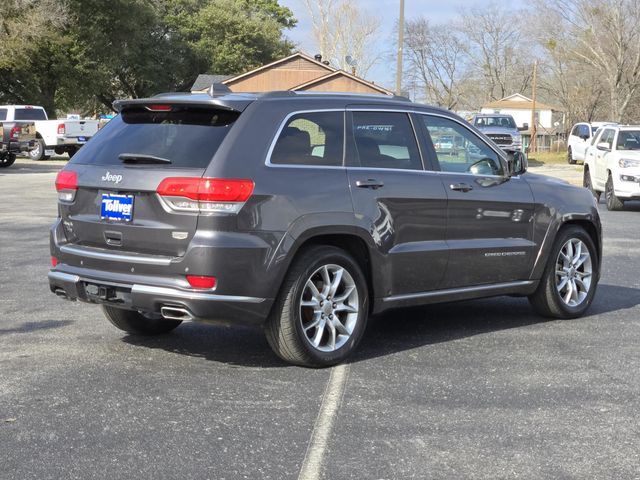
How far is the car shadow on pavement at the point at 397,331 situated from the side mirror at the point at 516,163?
121 cm

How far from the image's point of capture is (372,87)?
53.9 meters

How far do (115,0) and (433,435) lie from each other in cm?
4897

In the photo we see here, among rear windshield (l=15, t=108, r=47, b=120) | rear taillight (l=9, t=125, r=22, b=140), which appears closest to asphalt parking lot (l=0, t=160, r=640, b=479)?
rear taillight (l=9, t=125, r=22, b=140)

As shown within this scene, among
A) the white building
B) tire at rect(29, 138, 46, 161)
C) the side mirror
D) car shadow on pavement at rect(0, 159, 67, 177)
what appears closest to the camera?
the side mirror

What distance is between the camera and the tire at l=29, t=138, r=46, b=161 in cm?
3605

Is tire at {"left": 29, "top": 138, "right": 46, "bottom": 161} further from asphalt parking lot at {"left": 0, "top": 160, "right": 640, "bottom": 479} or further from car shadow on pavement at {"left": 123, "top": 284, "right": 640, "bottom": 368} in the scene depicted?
car shadow on pavement at {"left": 123, "top": 284, "right": 640, "bottom": 368}

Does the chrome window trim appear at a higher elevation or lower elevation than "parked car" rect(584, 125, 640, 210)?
higher

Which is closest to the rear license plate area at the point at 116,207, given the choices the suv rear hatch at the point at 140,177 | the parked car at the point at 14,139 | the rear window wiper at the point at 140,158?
the suv rear hatch at the point at 140,177

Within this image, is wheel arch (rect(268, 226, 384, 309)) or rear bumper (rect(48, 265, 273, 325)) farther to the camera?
wheel arch (rect(268, 226, 384, 309))

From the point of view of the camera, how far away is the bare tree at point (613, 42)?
5572 cm

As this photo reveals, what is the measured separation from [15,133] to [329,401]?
30695 millimetres

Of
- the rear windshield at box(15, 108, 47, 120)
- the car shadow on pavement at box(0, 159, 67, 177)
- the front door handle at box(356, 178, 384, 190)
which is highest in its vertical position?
the rear windshield at box(15, 108, 47, 120)

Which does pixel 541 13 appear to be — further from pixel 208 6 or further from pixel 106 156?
pixel 106 156

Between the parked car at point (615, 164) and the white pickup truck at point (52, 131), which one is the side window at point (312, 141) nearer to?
the parked car at point (615, 164)
